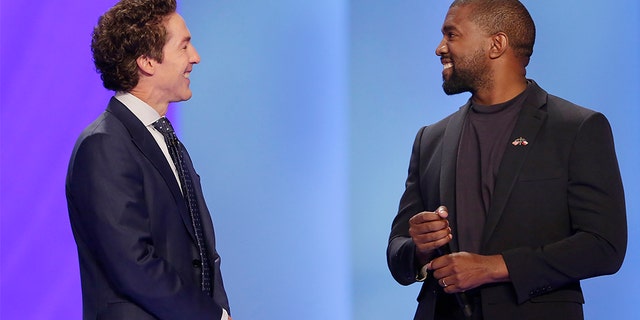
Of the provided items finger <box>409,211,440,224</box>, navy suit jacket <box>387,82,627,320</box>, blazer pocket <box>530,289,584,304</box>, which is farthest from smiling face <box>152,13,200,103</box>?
blazer pocket <box>530,289,584,304</box>

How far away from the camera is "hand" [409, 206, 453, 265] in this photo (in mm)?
2355

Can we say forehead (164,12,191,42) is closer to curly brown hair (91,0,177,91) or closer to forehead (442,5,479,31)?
curly brown hair (91,0,177,91)

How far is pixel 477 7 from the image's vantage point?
273cm

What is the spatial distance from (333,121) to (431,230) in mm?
1832

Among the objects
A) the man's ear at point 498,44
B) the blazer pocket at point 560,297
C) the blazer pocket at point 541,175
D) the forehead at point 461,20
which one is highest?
the forehead at point 461,20

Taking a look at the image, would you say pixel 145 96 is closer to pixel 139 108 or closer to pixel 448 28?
pixel 139 108

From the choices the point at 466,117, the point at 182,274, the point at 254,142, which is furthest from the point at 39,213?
the point at 466,117

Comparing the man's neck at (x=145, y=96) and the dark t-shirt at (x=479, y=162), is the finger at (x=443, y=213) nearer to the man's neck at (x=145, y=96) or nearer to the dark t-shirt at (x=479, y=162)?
the dark t-shirt at (x=479, y=162)

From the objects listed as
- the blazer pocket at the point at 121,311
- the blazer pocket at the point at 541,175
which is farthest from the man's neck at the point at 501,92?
the blazer pocket at the point at 121,311

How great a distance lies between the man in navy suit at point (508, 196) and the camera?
7.83ft

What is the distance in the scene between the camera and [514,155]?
250 centimetres

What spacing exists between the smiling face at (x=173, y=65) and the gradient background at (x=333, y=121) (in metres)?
1.64

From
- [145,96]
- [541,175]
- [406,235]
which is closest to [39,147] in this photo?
[145,96]

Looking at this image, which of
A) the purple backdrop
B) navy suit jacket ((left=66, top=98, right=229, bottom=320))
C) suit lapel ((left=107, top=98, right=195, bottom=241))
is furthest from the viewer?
the purple backdrop
